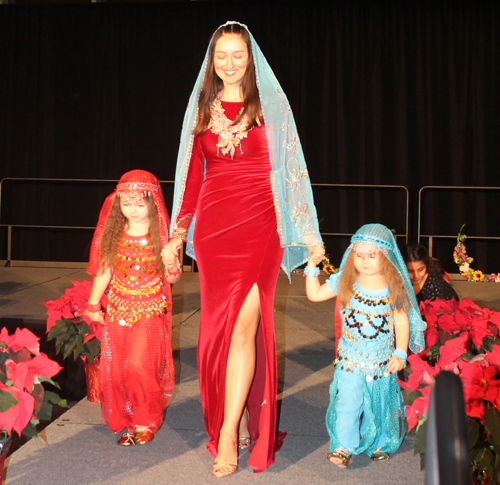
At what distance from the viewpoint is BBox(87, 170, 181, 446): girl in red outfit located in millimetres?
2623

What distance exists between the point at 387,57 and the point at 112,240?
5971 millimetres

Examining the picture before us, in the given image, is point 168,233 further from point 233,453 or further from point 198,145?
point 233,453

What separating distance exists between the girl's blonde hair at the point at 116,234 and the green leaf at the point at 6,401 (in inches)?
39.7

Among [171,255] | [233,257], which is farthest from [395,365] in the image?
[171,255]

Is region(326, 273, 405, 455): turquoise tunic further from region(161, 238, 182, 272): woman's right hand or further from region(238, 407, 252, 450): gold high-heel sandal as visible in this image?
region(161, 238, 182, 272): woman's right hand

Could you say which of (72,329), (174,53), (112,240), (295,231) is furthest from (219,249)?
(174,53)

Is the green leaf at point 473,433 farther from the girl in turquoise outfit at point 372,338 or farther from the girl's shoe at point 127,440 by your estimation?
the girl's shoe at point 127,440

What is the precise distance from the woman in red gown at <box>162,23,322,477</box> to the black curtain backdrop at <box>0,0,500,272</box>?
556cm

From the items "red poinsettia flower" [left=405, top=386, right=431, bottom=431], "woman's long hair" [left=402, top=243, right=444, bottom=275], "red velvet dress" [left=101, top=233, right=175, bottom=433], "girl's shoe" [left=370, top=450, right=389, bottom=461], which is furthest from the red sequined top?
"woman's long hair" [left=402, top=243, right=444, bottom=275]

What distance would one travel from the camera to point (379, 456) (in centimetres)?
239

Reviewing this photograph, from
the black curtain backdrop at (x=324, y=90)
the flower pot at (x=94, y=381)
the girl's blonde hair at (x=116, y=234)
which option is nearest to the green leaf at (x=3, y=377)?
the girl's blonde hair at (x=116, y=234)

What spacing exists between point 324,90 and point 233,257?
5915 mm

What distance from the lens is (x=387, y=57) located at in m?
7.76

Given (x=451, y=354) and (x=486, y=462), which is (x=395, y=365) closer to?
(x=451, y=354)
